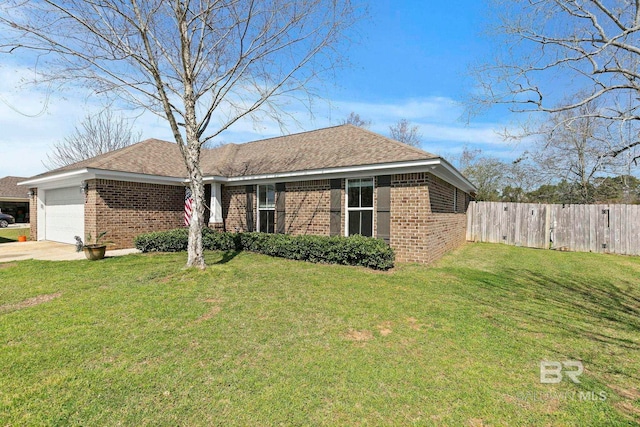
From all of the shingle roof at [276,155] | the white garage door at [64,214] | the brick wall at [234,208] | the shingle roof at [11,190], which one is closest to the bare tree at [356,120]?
the shingle roof at [276,155]

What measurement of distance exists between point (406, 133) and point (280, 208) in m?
22.7

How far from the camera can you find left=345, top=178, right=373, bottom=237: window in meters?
9.01

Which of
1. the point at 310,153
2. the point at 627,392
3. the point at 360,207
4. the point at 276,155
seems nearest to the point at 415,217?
the point at 360,207

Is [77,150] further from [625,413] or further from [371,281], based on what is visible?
[625,413]

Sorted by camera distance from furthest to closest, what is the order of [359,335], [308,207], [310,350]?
[308,207]
[359,335]
[310,350]

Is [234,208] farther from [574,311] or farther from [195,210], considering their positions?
[574,311]

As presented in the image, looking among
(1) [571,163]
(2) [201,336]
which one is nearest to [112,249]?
(2) [201,336]

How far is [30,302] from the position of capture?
199 inches

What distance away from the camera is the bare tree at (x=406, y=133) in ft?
95.9

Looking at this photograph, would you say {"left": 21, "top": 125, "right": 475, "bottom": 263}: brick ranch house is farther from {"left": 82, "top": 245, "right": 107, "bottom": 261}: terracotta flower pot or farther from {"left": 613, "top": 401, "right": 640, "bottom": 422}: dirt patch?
{"left": 613, "top": 401, "right": 640, "bottom": 422}: dirt patch

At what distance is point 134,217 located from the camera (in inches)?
445

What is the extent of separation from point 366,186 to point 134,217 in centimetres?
889

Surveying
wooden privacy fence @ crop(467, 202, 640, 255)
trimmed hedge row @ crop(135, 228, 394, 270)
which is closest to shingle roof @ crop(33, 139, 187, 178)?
trimmed hedge row @ crop(135, 228, 394, 270)

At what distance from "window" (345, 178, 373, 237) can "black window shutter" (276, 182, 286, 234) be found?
251cm
